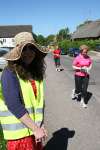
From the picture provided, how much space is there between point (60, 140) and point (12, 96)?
3940mm

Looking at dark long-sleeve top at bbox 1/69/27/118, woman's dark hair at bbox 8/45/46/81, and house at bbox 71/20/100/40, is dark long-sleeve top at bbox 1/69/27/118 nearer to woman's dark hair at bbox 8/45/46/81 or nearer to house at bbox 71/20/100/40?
woman's dark hair at bbox 8/45/46/81

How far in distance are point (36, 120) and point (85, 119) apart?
18.0 feet

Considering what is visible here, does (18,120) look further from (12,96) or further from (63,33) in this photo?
(63,33)

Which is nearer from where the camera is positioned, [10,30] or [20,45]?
[20,45]

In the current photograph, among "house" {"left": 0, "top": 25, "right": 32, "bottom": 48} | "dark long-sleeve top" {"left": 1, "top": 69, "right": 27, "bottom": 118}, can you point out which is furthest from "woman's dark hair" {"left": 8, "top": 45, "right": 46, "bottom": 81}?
"house" {"left": 0, "top": 25, "right": 32, "bottom": 48}

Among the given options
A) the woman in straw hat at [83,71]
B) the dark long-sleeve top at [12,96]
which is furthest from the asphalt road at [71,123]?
the dark long-sleeve top at [12,96]

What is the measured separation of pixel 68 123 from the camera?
8.87 m

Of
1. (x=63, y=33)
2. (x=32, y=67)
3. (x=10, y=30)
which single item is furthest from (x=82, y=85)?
(x=63, y=33)

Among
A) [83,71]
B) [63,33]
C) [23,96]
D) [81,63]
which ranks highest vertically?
[23,96]

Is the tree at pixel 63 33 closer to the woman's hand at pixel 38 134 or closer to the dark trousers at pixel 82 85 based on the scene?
the dark trousers at pixel 82 85

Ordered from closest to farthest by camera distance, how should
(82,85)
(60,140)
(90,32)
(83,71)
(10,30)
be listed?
(60,140), (83,71), (82,85), (90,32), (10,30)

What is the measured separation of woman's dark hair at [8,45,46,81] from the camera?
367 centimetres

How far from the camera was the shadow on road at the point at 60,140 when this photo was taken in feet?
22.6

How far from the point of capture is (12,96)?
3.57 m
